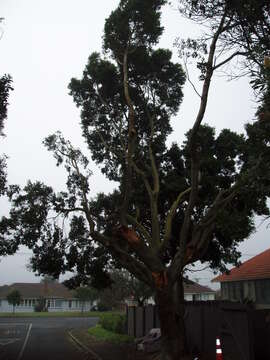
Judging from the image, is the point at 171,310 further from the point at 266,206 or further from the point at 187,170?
the point at 187,170

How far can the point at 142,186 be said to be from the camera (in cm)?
1994

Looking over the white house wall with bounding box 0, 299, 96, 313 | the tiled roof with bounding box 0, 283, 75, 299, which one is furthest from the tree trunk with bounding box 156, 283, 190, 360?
the white house wall with bounding box 0, 299, 96, 313

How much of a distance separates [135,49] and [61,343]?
15.7 meters

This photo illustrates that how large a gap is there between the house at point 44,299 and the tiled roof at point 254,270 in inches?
2172

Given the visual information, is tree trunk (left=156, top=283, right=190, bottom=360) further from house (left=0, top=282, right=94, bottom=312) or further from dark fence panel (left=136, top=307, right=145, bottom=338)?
house (left=0, top=282, right=94, bottom=312)

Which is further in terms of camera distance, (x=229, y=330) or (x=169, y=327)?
(x=169, y=327)

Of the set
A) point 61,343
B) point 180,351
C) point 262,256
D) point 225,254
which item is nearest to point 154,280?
point 180,351

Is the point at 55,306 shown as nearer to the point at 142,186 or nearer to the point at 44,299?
A: the point at 44,299

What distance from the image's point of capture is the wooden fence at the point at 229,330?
1161 centimetres

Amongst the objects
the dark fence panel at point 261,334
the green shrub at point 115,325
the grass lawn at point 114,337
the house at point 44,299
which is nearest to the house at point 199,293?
the house at point 44,299

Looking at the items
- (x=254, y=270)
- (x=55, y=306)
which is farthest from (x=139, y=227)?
(x=55, y=306)

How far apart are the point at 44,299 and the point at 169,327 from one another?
72237 mm

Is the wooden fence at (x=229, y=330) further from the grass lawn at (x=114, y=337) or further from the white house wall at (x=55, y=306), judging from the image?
the white house wall at (x=55, y=306)

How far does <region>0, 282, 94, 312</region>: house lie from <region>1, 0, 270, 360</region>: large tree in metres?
65.3
